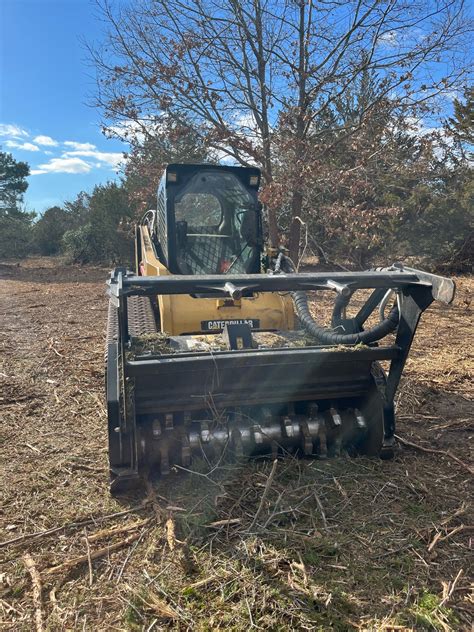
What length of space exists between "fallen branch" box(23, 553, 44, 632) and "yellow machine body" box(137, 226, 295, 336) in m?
2.13

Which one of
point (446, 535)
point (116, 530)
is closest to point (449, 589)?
point (446, 535)

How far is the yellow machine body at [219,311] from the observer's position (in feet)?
14.0

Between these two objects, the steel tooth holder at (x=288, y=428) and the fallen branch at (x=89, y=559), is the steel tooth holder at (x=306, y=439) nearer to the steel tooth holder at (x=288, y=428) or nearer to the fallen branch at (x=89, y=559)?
the steel tooth holder at (x=288, y=428)

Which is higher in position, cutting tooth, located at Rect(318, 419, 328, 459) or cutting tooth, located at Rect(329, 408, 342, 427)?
cutting tooth, located at Rect(329, 408, 342, 427)

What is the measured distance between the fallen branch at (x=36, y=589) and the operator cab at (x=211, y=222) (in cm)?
279

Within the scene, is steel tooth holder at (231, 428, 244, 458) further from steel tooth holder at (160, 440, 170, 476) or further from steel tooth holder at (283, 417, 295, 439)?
steel tooth holder at (160, 440, 170, 476)

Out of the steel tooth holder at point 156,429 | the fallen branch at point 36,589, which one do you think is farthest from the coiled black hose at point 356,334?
the fallen branch at point 36,589

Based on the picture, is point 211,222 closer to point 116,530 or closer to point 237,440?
point 237,440

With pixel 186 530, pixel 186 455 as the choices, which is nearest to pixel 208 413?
pixel 186 455

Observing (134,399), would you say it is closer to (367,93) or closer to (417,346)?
(417,346)

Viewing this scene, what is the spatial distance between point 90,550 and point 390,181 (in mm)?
12032

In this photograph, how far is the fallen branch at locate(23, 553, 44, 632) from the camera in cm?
220

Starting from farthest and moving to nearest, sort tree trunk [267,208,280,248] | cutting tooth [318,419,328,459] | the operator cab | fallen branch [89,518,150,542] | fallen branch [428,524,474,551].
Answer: tree trunk [267,208,280,248]
the operator cab
cutting tooth [318,419,328,459]
fallen branch [89,518,150,542]
fallen branch [428,524,474,551]

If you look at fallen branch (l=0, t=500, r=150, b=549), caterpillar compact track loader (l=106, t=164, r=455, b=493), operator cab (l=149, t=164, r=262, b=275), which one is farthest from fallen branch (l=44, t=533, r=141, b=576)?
operator cab (l=149, t=164, r=262, b=275)
